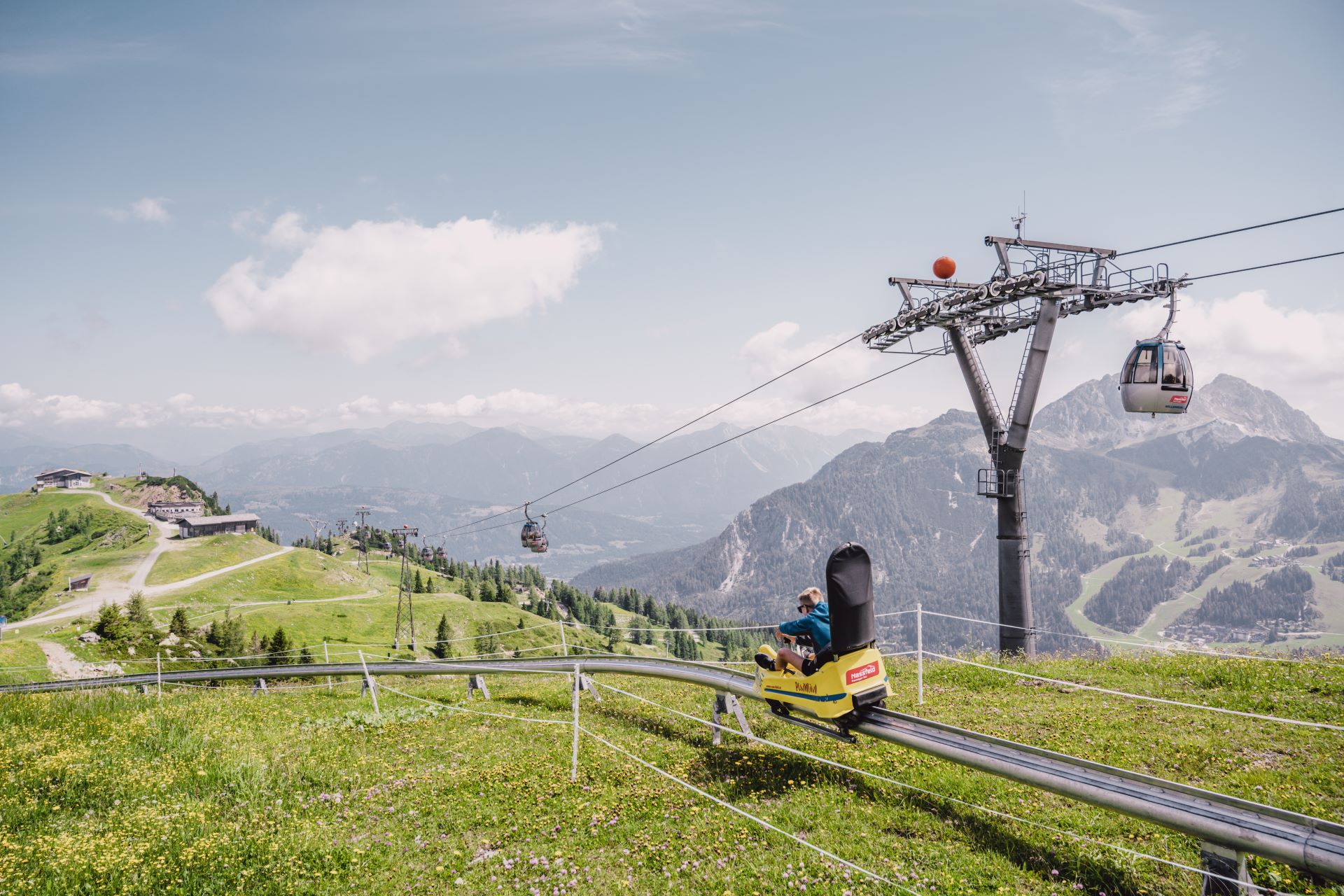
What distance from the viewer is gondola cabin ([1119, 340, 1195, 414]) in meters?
20.8

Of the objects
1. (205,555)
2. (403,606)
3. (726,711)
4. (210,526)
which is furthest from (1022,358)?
(210,526)

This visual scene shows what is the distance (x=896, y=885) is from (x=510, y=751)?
8.23 m

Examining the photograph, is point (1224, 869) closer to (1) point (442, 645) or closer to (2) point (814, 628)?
(2) point (814, 628)

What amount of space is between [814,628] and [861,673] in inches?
37.0

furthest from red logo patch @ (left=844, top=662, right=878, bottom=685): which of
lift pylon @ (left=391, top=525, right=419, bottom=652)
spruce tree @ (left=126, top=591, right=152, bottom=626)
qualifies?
spruce tree @ (left=126, top=591, right=152, bottom=626)

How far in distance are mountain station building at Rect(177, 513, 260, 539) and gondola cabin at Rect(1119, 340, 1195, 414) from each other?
20458 cm

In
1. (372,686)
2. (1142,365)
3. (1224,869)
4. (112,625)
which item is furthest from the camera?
(112,625)

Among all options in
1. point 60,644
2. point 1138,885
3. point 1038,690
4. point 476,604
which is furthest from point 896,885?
point 476,604

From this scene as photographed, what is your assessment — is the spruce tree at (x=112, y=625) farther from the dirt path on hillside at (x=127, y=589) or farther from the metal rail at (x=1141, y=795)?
the metal rail at (x=1141, y=795)

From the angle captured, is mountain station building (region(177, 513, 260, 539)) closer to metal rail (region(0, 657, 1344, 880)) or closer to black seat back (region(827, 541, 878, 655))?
black seat back (region(827, 541, 878, 655))

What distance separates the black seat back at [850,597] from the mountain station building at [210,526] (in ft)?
676

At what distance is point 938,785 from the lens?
9609mm

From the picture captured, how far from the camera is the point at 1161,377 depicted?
20766mm

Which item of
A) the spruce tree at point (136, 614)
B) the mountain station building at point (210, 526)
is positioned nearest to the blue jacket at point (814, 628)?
the spruce tree at point (136, 614)
